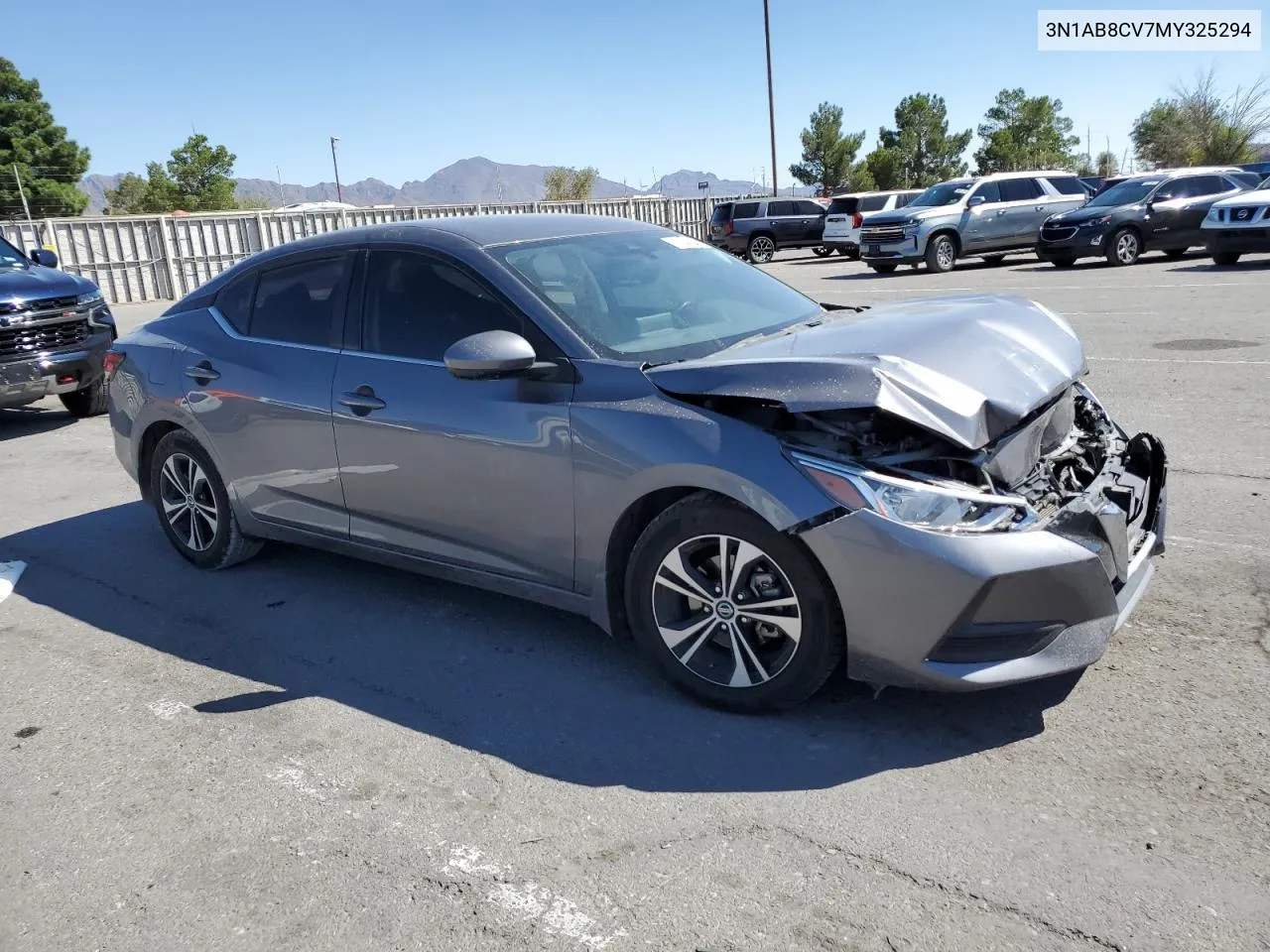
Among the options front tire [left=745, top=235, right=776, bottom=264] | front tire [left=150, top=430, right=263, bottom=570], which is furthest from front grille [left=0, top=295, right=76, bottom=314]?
front tire [left=745, top=235, right=776, bottom=264]

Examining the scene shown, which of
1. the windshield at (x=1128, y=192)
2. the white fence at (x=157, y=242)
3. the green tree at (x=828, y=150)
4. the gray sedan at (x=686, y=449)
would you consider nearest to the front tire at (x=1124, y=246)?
the windshield at (x=1128, y=192)

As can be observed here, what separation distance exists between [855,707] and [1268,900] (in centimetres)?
133

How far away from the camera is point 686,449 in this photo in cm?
347

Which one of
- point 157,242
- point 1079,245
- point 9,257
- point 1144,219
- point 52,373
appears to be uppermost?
point 157,242

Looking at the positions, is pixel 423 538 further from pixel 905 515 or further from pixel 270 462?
pixel 905 515

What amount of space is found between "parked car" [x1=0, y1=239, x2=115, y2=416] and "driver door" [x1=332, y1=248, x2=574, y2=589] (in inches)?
240

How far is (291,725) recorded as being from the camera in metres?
3.77

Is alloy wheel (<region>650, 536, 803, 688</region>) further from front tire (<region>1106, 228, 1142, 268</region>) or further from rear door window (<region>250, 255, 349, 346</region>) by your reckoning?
front tire (<region>1106, 228, 1142, 268</region>)

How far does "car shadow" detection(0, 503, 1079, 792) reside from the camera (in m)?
3.34

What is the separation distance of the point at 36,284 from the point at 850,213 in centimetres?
2151

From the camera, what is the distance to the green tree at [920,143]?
65.9m

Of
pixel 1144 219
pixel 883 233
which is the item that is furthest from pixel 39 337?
pixel 1144 219

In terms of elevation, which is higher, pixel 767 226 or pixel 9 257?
pixel 9 257

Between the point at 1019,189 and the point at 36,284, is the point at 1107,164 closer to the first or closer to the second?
the point at 1019,189
